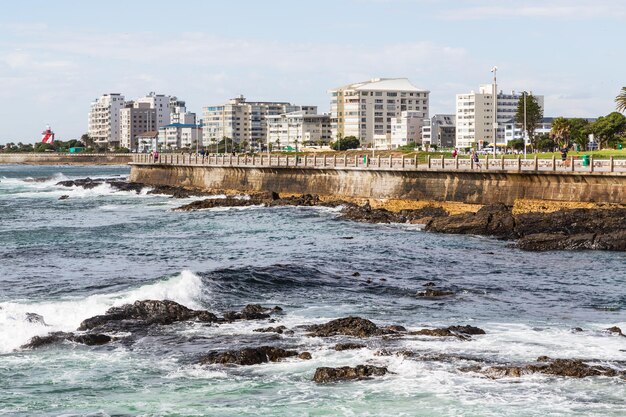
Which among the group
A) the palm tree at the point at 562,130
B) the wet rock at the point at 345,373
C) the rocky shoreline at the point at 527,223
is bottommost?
the wet rock at the point at 345,373

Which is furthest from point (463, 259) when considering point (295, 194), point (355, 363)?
point (295, 194)

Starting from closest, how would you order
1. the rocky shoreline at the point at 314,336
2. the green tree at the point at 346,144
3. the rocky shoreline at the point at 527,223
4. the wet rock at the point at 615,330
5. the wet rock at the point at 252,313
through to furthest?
the rocky shoreline at the point at 314,336 < the wet rock at the point at 615,330 < the wet rock at the point at 252,313 < the rocky shoreline at the point at 527,223 < the green tree at the point at 346,144

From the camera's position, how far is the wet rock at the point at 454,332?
67.4 feet

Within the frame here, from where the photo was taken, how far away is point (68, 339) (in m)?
20.6

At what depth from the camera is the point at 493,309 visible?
79.7 feet

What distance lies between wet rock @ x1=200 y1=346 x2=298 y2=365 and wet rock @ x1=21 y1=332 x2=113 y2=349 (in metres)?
2.96

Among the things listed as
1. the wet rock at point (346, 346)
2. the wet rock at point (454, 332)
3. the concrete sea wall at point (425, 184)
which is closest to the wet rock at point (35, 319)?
the wet rock at point (346, 346)

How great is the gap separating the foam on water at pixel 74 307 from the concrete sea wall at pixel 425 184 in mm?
21310

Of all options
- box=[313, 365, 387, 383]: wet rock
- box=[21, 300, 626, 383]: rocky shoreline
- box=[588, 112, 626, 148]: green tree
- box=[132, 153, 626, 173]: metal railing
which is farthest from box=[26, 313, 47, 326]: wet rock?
box=[588, 112, 626, 148]: green tree

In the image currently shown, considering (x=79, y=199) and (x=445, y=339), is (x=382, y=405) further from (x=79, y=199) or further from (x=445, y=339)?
(x=79, y=199)

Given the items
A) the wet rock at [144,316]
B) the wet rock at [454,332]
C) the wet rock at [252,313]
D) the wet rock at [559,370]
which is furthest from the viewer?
the wet rock at [252,313]

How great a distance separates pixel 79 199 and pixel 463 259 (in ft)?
169

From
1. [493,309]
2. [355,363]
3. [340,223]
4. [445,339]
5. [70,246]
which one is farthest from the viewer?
[340,223]

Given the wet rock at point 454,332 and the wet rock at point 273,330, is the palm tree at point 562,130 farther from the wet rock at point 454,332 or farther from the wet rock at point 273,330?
the wet rock at point 273,330
